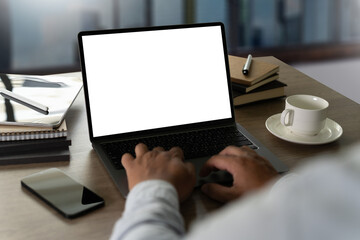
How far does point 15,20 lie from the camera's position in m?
3.18

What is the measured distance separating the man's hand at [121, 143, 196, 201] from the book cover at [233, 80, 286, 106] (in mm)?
475

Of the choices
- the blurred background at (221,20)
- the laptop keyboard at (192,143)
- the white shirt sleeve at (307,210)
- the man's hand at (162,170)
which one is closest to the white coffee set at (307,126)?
the laptop keyboard at (192,143)

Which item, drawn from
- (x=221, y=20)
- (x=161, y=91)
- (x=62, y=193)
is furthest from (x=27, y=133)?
(x=221, y=20)

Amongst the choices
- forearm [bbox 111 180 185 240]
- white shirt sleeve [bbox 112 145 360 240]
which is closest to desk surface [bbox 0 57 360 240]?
forearm [bbox 111 180 185 240]

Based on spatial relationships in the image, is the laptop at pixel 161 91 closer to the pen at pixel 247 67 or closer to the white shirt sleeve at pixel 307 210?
the pen at pixel 247 67

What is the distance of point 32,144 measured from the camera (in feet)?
3.91

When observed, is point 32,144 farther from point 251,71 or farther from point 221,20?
point 221,20

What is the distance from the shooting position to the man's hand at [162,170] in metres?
0.95

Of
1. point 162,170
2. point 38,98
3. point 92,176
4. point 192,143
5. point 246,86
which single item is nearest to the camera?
point 162,170

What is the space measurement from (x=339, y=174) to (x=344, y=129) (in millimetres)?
1002

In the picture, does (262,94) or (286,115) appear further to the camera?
(262,94)

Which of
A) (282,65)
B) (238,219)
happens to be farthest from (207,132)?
(238,219)

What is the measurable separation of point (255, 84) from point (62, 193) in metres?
0.71

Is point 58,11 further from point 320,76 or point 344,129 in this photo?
point 344,129
